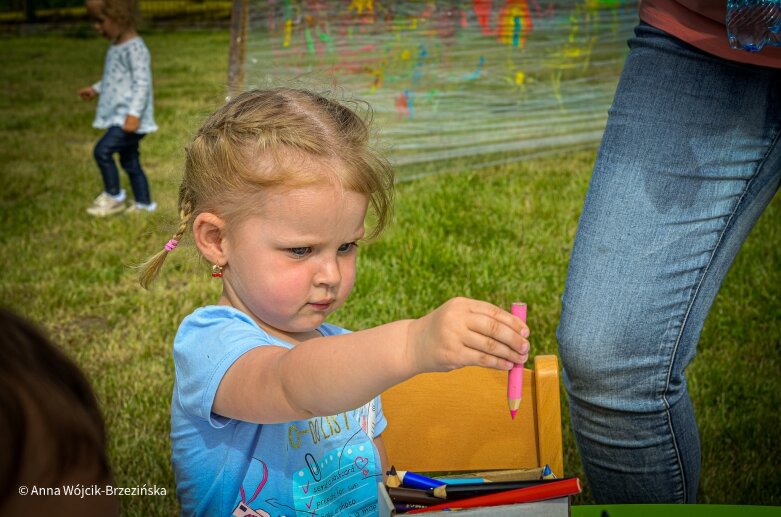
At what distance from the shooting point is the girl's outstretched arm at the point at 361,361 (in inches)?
42.6

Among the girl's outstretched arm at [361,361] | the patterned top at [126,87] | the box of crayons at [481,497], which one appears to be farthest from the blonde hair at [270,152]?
the patterned top at [126,87]

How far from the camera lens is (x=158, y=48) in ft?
41.6

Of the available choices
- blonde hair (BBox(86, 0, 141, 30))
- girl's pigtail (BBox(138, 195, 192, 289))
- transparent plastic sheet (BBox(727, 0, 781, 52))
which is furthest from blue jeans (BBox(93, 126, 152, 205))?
transparent plastic sheet (BBox(727, 0, 781, 52))

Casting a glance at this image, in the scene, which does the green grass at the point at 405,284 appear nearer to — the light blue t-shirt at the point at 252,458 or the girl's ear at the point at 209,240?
the girl's ear at the point at 209,240

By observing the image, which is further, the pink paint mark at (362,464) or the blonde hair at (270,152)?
the pink paint mark at (362,464)

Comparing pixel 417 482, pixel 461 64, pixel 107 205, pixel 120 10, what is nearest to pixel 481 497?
pixel 417 482

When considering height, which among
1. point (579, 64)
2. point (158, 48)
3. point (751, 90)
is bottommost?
point (158, 48)

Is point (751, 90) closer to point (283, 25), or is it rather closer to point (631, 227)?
point (631, 227)

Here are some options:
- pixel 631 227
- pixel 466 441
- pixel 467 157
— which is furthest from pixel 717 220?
pixel 467 157

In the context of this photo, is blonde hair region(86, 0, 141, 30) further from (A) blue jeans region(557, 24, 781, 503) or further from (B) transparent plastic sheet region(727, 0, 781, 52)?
(B) transparent plastic sheet region(727, 0, 781, 52)

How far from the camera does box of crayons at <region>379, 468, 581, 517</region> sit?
106cm

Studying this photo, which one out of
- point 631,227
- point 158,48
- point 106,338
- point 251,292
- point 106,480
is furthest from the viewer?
point 158,48

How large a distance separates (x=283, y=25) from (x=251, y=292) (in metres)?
3.34

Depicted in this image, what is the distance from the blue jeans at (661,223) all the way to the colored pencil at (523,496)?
2.00 feet
